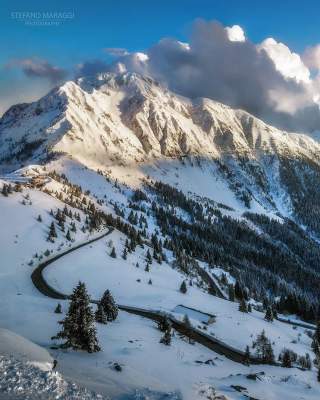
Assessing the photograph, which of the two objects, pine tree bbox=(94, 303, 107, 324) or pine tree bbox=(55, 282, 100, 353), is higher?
pine tree bbox=(55, 282, 100, 353)

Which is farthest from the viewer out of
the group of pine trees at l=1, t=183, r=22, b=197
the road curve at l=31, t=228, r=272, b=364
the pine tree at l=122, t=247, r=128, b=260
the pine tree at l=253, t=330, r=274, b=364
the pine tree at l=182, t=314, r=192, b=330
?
the group of pine trees at l=1, t=183, r=22, b=197

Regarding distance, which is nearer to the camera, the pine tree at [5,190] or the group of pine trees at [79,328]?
the group of pine trees at [79,328]

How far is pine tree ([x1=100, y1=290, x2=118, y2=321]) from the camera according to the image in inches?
1976

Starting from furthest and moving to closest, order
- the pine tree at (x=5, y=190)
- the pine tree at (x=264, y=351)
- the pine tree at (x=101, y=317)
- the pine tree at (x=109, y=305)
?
the pine tree at (x=5, y=190)
the pine tree at (x=264, y=351)
the pine tree at (x=109, y=305)
the pine tree at (x=101, y=317)

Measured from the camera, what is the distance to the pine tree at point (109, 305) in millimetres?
50188

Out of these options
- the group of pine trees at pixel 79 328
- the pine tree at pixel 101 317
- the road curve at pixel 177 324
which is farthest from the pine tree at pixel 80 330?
the road curve at pixel 177 324

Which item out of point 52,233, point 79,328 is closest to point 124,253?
point 52,233

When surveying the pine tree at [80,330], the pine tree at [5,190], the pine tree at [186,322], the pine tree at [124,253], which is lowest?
the pine tree at [186,322]

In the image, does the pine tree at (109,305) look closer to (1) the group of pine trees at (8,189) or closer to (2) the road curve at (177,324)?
(2) the road curve at (177,324)

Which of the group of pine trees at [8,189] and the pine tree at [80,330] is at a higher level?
the group of pine trees at [8,189]

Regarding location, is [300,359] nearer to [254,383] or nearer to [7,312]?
[254,383]

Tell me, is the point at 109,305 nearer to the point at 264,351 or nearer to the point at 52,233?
the point at 264,351

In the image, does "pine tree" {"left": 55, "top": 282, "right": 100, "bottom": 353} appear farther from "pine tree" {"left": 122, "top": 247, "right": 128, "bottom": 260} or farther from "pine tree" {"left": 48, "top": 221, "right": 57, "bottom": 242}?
"pine tree" {"left": 122, "top": 247, "right": 128, "bottom": 260}

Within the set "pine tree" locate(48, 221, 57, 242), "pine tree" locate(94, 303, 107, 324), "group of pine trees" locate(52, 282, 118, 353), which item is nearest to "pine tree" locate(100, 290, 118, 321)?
"pine tree" locate(94, 303, 107, 324)
